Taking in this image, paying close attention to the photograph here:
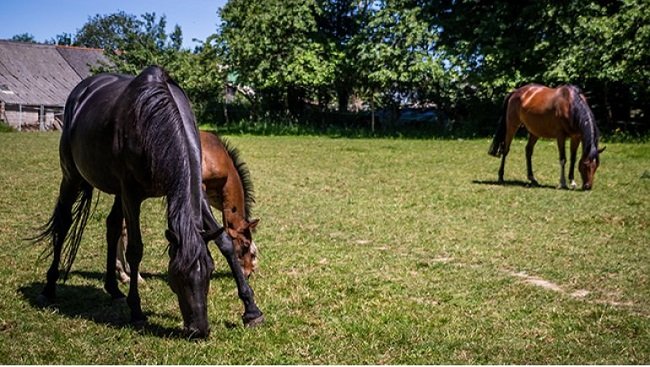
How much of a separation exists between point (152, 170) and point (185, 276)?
847 mm

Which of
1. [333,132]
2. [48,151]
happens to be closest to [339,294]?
[48,151]

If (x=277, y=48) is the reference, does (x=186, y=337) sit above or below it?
below

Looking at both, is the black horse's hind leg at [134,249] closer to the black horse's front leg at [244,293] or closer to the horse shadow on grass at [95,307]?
the horse shadow on grass at [95,307]

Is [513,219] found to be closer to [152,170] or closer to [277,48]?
[152,170]

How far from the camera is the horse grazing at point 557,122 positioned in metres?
13.0

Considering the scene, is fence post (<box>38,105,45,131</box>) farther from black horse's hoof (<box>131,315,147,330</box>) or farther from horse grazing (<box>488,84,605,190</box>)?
black horse's hoof (<box>131,315,147,330</box>)

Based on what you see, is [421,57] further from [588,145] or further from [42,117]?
[42,117]

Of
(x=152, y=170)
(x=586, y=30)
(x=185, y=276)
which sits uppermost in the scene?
(x=586, y=30)

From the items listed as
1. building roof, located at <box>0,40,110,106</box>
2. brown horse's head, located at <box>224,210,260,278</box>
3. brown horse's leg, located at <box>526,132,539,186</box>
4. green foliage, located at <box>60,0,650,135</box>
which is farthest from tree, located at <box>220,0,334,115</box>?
brown horse's head, located at <box>224,210,260,278</box>

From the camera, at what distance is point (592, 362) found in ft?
14.2

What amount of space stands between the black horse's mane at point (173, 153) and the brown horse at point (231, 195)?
1.19 metres

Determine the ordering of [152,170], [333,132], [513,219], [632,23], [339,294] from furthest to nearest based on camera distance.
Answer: [333,132] < [632,23] < [513,219] < [339,294] < [152,170]

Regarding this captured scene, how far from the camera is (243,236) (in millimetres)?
6277

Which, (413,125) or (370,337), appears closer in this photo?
(370,337)
